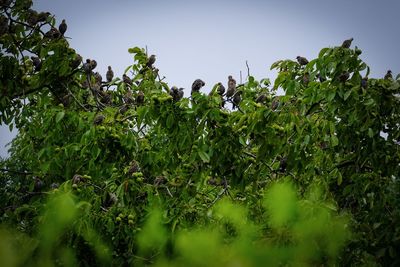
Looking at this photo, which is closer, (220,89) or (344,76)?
(220,89)

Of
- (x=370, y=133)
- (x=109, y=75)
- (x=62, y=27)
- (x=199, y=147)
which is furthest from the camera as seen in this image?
(x=109, y=75)

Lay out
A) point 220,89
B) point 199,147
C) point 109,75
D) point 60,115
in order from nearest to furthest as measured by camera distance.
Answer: point 199,147
point 220,89
point 60,115
point 109,75

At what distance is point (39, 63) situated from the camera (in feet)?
13.9

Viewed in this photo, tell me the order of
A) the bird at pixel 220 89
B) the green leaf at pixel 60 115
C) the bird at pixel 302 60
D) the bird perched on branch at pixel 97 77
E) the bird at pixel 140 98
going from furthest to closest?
the bird perched on branch at pixel 97 77 < the bird at pixel 302 60 < the bird at pixel 140 98 < the green leaf at pixel 60 115 < the bird at pixel 220 89

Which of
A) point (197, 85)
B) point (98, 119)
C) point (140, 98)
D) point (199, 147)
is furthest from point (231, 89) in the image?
point (98, 119)

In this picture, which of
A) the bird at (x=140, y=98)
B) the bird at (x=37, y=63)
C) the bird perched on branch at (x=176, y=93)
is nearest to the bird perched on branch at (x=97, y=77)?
the bird at (x=37, y=63)

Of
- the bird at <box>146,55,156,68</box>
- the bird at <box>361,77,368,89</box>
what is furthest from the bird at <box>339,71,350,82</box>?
the bird at <box>146,55,156,68</box>

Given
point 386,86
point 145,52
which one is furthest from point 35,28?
point 386,86

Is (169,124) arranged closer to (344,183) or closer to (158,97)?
(158,97)

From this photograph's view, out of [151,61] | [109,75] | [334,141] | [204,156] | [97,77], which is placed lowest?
[204,156]

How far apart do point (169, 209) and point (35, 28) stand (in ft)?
8.20

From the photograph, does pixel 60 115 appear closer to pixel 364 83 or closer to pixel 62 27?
pixel 62 27

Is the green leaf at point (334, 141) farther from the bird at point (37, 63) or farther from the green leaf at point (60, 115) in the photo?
the bird at point (37, 63)

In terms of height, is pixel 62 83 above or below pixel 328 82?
above
